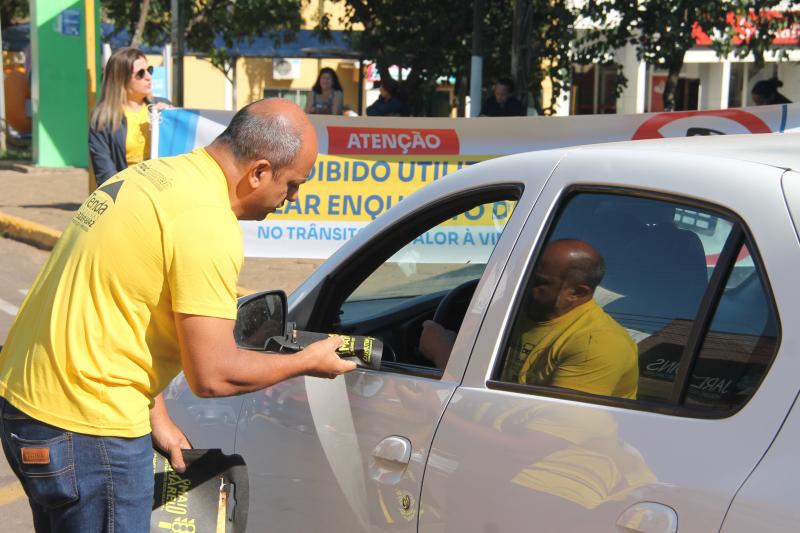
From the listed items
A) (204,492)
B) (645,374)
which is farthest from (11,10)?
(645,374)

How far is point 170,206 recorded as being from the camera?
235 cm

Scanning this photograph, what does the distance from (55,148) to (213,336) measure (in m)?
17.3

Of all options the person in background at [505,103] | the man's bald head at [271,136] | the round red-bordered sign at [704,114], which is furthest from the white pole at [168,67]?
the man's bald head at [271,136]

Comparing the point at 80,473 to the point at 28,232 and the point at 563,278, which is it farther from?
the point at 28,232

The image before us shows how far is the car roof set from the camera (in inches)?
87.0

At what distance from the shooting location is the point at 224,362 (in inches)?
94.0

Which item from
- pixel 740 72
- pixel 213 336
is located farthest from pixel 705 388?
pixel 740 72

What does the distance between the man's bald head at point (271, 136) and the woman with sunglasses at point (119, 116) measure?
16.4ft

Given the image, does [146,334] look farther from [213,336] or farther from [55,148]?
[55,148]

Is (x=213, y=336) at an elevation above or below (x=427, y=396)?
above

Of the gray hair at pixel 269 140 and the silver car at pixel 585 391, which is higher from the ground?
the gray hair at pixel 269 140

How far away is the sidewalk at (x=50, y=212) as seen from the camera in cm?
952

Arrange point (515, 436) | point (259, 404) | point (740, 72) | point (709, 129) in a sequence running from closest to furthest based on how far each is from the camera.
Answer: point (515, 436)
point (259, 404)
point (709, 129)
point (740, 72)

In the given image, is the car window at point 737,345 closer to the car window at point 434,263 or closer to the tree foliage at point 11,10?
the car window at point 434,263
